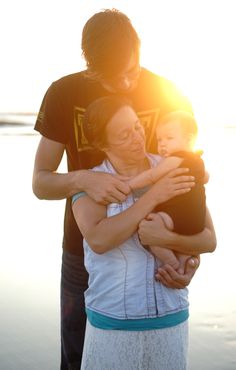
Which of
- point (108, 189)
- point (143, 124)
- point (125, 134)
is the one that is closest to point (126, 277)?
point (108, 189)

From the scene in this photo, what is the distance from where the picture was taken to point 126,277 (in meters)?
2.25

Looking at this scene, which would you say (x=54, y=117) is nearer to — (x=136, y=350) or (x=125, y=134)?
(x=125, y=134)

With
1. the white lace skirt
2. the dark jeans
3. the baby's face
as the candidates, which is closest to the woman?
the white lace skirt

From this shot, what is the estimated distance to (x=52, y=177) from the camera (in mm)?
2678

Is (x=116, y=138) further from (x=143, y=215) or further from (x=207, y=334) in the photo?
(x=207, y=334)

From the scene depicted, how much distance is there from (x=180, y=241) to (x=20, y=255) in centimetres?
318

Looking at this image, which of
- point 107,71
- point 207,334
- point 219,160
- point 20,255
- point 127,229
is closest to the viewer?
point 127,229

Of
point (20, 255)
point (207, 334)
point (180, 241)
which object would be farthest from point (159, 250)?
point (20, 255)

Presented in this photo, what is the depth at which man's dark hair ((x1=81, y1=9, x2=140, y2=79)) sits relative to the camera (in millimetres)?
2527

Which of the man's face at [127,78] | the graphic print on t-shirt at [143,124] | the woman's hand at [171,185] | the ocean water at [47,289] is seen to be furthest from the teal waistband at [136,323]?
the ocean water at [47,289]

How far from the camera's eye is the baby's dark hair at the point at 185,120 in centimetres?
250

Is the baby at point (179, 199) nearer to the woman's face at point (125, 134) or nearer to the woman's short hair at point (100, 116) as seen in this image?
the woman's face at point (125, 134)

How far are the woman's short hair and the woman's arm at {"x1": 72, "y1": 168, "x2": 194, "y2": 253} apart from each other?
0.22 meters

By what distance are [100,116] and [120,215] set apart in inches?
14.2
